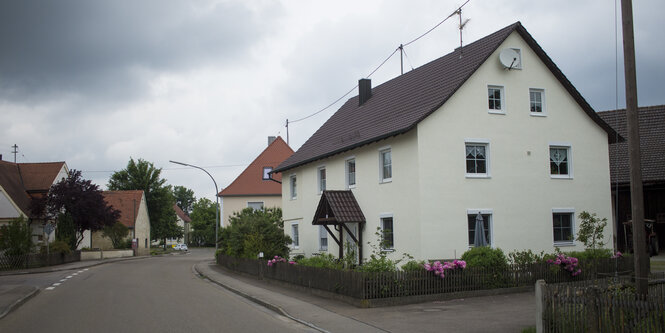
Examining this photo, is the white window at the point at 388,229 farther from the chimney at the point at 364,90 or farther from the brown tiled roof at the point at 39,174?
the brown tiled roof at the point at 39,174

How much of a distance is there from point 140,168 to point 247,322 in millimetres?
68220

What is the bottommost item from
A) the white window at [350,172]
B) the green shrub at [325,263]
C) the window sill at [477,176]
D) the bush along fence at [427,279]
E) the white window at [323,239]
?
the bush along fence at [427,279]

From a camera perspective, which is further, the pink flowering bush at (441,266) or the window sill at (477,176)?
the window sill at (477,176)

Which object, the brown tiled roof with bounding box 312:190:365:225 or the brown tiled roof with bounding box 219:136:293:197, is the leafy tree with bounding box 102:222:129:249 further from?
the brown tiled roof with bounding box 312:190:365:225

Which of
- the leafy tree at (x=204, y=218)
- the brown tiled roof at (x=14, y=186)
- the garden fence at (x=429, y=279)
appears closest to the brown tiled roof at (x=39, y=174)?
the brown tiled roof at (x=14, y=186)

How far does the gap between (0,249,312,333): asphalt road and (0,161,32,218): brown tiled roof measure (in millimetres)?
24978

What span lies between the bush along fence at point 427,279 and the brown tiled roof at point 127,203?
47130mm

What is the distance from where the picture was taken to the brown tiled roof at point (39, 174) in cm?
4847

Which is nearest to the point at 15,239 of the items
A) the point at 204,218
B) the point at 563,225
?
the point at 563,225

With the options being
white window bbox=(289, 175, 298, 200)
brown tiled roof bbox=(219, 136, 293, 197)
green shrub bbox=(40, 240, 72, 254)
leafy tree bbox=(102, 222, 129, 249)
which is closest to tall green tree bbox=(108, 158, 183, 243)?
leafy tree bbox=(102, 222, 129, 249)

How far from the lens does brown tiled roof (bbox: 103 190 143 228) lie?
202ft

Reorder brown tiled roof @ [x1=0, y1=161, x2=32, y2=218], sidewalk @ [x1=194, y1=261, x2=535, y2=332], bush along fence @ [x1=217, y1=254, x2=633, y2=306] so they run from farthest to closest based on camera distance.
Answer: brown tiled roof @ [x1=0, y1=161, x2=32, y2=218], bush along fence @ [x1=217, y1=254, x2=633, y2=306], sidewalk @ [x1=194, y1=261, x2=535, y2=332]

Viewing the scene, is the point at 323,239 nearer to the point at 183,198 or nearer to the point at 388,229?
the point at 388,229

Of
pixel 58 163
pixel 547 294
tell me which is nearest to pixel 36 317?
pixel 547 294
